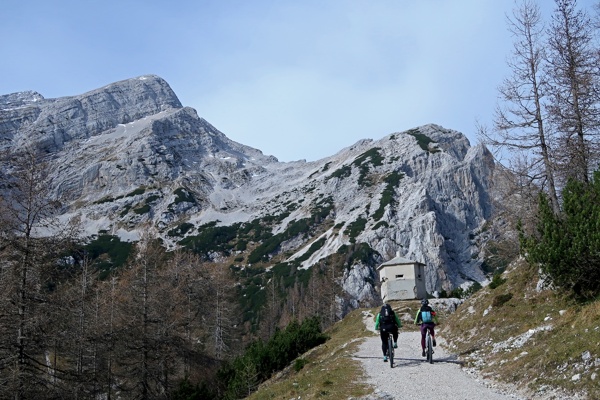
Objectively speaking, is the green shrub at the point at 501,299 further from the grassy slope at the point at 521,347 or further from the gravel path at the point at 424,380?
the gravel path at the point at 424,380

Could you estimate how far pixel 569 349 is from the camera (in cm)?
1189

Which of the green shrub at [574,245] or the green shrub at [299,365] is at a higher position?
the green shrub at [574,245]

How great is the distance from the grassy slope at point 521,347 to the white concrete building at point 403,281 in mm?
34313

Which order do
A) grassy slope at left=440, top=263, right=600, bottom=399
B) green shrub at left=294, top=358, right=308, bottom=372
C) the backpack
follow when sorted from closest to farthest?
grassy slope at left=440, top=263, right=600, bottom=399 → the backpack → green shrub at left=294, top=358, right=308, bottom=372

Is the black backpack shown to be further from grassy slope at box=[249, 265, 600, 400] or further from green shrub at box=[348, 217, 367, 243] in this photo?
green shrub at box=[348, 217, 367, 243]

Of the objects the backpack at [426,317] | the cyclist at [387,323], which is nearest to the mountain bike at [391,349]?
the cyclist at [387,323]

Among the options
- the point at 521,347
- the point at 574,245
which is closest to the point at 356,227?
the point at 521,347

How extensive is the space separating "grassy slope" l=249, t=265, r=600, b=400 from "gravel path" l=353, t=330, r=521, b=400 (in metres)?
0.53

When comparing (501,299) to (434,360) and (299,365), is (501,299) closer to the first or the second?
(434,360)

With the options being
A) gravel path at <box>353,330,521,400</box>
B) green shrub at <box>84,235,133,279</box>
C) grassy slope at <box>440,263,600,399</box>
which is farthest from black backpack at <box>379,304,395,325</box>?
green shrub at <box>84,235,133,279</box>

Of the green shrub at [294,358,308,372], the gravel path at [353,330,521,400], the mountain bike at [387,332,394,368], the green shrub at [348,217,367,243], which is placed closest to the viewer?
the gravel path at [353,330,521,400]

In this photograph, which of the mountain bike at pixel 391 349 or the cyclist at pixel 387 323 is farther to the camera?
the mountain bike at pixel 391 349

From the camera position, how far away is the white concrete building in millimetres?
58531

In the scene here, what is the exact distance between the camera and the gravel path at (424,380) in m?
12.0
